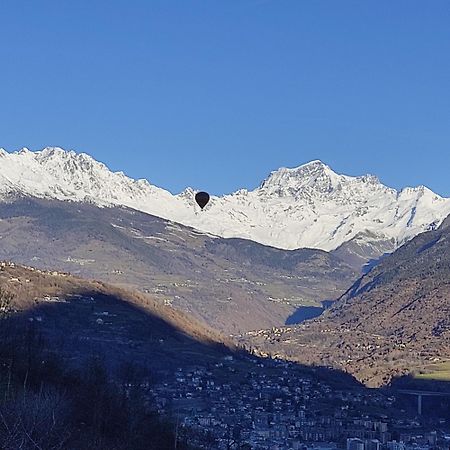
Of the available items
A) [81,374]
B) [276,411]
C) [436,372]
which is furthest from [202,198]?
[436,372]

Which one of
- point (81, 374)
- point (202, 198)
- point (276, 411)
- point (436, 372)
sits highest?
point (436, 372)

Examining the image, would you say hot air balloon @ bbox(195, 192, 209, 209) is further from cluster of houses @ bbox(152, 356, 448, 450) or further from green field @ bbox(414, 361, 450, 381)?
green field @ bbox(414, 361, 450, 381)

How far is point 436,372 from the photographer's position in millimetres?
184500

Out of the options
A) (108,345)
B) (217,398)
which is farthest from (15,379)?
(108,345)

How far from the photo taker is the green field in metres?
176

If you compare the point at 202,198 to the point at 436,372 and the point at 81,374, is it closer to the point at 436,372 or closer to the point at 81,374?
the point at 81,374

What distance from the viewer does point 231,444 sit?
76750 millimetres

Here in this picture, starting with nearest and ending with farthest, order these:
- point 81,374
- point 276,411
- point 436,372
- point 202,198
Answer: point 81,374
point 202,198
point 276,411
point 436,372

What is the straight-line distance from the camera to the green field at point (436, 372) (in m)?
176

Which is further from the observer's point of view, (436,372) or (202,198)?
(436,372)

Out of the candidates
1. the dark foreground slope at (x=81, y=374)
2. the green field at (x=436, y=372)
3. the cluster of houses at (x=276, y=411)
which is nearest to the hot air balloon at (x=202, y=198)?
the dark foreground slope at (x=81, y=374)

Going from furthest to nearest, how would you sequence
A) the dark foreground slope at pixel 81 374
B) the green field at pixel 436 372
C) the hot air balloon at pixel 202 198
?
the green field at pixel 436 372, the hot air balloon at pixel 202 198, the dark foreground slope at pixel 81 374

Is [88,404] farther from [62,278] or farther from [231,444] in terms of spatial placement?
[62,278]

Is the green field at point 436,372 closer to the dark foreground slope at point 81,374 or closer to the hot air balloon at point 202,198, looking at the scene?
the dark foreground slope at point 81,374
